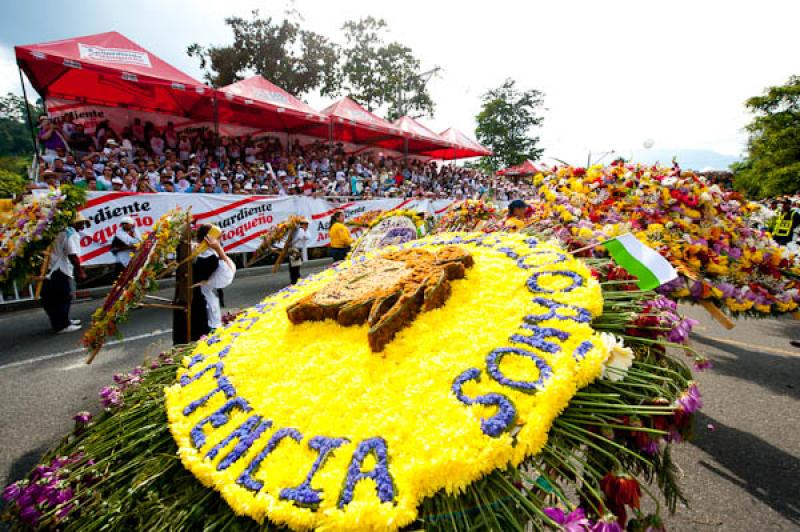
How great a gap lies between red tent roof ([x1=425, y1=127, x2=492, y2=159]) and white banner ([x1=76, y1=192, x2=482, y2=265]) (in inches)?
374

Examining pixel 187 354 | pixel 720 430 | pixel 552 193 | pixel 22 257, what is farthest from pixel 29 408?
pixel 720 430

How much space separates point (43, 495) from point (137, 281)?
1686 mm

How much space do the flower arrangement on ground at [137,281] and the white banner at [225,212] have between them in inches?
100

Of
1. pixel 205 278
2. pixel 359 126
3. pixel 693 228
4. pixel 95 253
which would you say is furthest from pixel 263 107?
pixel 693 228

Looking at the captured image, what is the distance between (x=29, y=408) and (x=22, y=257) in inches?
79.0

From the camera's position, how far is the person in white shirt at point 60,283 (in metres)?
5.76

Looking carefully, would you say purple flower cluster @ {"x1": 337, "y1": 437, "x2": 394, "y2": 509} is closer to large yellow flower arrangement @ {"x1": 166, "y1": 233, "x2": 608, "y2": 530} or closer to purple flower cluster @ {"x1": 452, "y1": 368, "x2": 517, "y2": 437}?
large yellow flower arrangement @ {"x1": 166, "y1": 233, "x2": 608, "y2": 530}

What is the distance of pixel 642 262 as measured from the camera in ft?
6.30

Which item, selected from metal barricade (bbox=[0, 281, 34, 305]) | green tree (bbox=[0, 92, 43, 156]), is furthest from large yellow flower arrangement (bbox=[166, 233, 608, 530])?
green tree (bbox=[0, 92, 43, 156])

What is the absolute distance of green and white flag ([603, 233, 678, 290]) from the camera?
72.7 inches

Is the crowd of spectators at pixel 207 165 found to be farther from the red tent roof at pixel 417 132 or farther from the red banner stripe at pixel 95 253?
the red tent roof at pixel 417 132

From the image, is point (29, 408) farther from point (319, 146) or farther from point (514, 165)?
point (514, 165)

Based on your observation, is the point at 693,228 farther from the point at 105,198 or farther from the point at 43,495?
the point at 105,198

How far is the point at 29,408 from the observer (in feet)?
11.9
